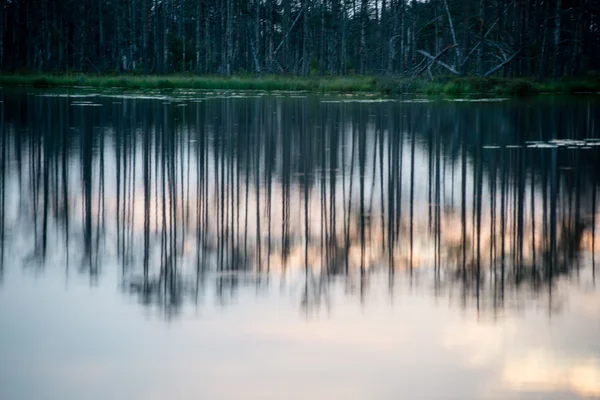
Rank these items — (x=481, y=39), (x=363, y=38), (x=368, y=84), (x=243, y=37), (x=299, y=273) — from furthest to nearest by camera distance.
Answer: (x=243, y=37) < (x=363, y=38) < (x=368, y=84) < (x=481, y=39) < (x=299, y=273)

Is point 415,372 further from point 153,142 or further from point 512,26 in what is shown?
point 512,26

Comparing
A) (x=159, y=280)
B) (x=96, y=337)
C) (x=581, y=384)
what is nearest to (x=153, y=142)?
(x=159, y=280)

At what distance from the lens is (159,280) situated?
801 cm

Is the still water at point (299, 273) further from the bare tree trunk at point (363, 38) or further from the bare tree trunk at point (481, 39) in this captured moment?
the bare tree trunk at point (363, 38)

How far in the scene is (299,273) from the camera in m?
8.31

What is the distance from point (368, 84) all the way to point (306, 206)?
33.1m

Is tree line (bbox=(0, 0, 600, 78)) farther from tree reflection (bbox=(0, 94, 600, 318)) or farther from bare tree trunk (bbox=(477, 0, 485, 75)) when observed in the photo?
tree reflection (bbox=(0, 94, 600, 318))

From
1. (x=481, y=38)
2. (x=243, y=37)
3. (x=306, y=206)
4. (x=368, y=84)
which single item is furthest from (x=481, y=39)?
(x=306, y=206)

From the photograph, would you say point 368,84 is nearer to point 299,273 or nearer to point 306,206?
point 306,206

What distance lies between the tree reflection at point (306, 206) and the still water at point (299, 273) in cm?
4

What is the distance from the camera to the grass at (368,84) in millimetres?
40438

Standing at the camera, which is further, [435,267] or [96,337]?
[435,267]

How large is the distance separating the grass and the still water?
2291 centimetres

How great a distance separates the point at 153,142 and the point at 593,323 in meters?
13.5
